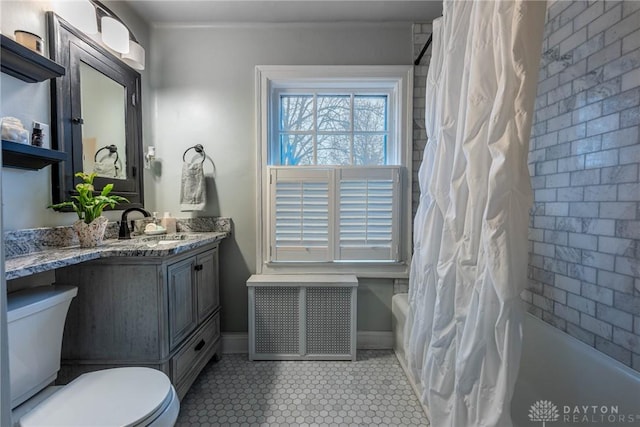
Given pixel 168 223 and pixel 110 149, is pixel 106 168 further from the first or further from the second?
pixel 168 223

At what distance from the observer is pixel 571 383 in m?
1.38

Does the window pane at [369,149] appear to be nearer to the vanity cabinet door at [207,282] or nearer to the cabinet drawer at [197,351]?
the vanity cabinet door at [207,282]

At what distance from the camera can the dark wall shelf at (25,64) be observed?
1165 mm

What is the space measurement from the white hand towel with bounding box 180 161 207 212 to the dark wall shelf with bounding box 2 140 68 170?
2.80ft

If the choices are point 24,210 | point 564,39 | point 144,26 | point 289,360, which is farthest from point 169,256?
point 564,39

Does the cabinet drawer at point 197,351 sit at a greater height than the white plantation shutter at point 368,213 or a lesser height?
lesser

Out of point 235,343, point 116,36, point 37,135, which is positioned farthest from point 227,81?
point 235,343

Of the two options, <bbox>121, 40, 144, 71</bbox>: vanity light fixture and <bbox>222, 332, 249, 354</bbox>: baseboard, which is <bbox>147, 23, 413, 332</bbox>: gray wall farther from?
<bbox>222, 332, 249, 354</bbox>: baseboard

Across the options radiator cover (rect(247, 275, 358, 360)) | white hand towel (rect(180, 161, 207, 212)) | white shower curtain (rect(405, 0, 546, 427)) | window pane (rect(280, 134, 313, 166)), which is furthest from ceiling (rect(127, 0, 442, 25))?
radiator cover (rect(247, 275, 358, 360))

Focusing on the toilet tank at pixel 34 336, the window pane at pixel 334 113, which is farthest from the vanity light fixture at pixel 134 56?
the toilet tank at pixel 34 336

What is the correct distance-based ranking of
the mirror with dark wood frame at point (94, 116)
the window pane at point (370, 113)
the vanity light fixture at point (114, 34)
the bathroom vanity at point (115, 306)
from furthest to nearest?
1. the window pane at point (370, 113)
2. the vanity light fixture at point (114, 34)
3. the mirror with dark wood frame at point (94, 116)
4. the bathroom vanity at point (115, 306)

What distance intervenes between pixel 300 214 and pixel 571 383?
1.77 m

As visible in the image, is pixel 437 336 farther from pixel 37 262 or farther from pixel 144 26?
pixel 144 26

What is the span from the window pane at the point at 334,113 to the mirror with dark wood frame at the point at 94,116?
1.33 m
